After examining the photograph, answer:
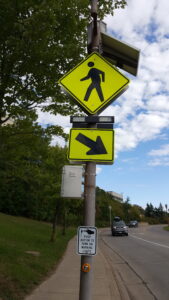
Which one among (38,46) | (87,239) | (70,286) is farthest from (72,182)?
(70,286)

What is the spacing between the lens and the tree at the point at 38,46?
220 inches

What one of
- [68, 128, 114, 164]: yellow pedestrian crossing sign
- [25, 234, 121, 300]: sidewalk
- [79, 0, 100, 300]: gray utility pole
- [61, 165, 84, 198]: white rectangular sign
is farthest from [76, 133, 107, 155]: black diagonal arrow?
[25, 234, 121, 300]: sidewalk

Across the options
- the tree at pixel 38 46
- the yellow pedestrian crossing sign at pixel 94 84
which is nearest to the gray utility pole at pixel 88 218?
the yellow pedestrian crossing sign at pixel 94 84

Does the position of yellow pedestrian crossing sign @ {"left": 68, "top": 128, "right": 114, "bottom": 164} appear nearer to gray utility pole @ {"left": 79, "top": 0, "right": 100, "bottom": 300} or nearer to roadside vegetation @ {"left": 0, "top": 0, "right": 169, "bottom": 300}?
gray utility pole @ {"left": 79, "top": 0, "right": 100, "bottom": 300}

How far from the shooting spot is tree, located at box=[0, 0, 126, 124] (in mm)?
5594

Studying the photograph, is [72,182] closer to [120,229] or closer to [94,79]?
[94,79]

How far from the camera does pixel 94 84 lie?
3.57 m

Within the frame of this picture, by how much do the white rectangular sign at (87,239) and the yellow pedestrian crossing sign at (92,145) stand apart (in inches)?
27.7

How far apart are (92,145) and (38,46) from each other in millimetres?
3081

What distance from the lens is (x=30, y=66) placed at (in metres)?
6.01

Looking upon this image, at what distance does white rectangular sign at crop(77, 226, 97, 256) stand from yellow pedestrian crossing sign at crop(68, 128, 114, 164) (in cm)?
70

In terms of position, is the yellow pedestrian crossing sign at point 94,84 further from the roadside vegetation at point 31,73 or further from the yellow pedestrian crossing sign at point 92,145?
the roadside vegetation at point 31,73

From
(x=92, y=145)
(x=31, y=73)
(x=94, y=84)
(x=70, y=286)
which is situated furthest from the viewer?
(x=70, y=286)

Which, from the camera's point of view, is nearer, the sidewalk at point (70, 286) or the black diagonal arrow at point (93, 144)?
the black diagonal arrow at point (93, 144)
